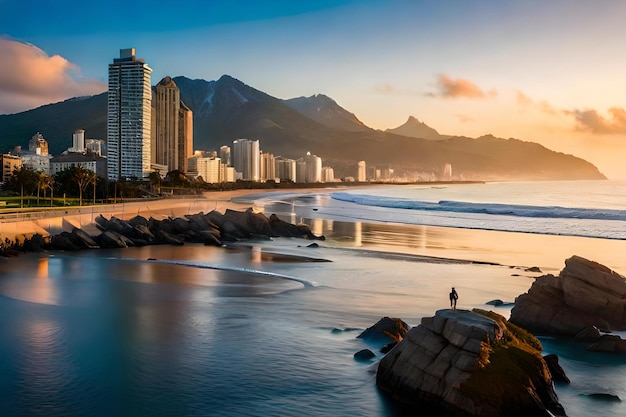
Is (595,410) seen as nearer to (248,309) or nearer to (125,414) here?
(125,414)

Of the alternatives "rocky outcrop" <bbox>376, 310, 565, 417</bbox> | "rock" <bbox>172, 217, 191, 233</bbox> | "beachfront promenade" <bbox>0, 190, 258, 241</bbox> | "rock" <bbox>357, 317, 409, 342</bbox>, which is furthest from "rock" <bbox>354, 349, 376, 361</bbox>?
"rock" <bbox>172, 217, 191, 233</bbox>

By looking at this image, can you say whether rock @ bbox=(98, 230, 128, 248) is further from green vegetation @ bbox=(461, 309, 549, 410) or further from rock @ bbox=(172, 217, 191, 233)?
green vegetation @ bbox=(461, 309, 549, 410)

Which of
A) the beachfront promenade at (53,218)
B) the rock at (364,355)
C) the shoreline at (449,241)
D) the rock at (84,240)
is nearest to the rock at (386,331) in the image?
the rock at (364,355)

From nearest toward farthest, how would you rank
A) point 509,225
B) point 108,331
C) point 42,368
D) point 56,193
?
point 42,368 < point 108,331 < point 509,225 < point 56,193

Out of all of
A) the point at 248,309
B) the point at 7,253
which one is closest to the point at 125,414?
the point at 248,309

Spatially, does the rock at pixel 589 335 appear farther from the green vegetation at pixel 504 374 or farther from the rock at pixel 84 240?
the rock at pixel 84 240

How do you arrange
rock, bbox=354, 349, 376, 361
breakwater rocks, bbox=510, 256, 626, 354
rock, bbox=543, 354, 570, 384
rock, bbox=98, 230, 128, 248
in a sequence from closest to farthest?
rock, bbox=543, 354, 570, 384 → rock, bbox=354, 349, 376, 361 → breakwater rocks, bbox=510, 256, 626, 354 → rock, bbox=98, 230, 128, 248
